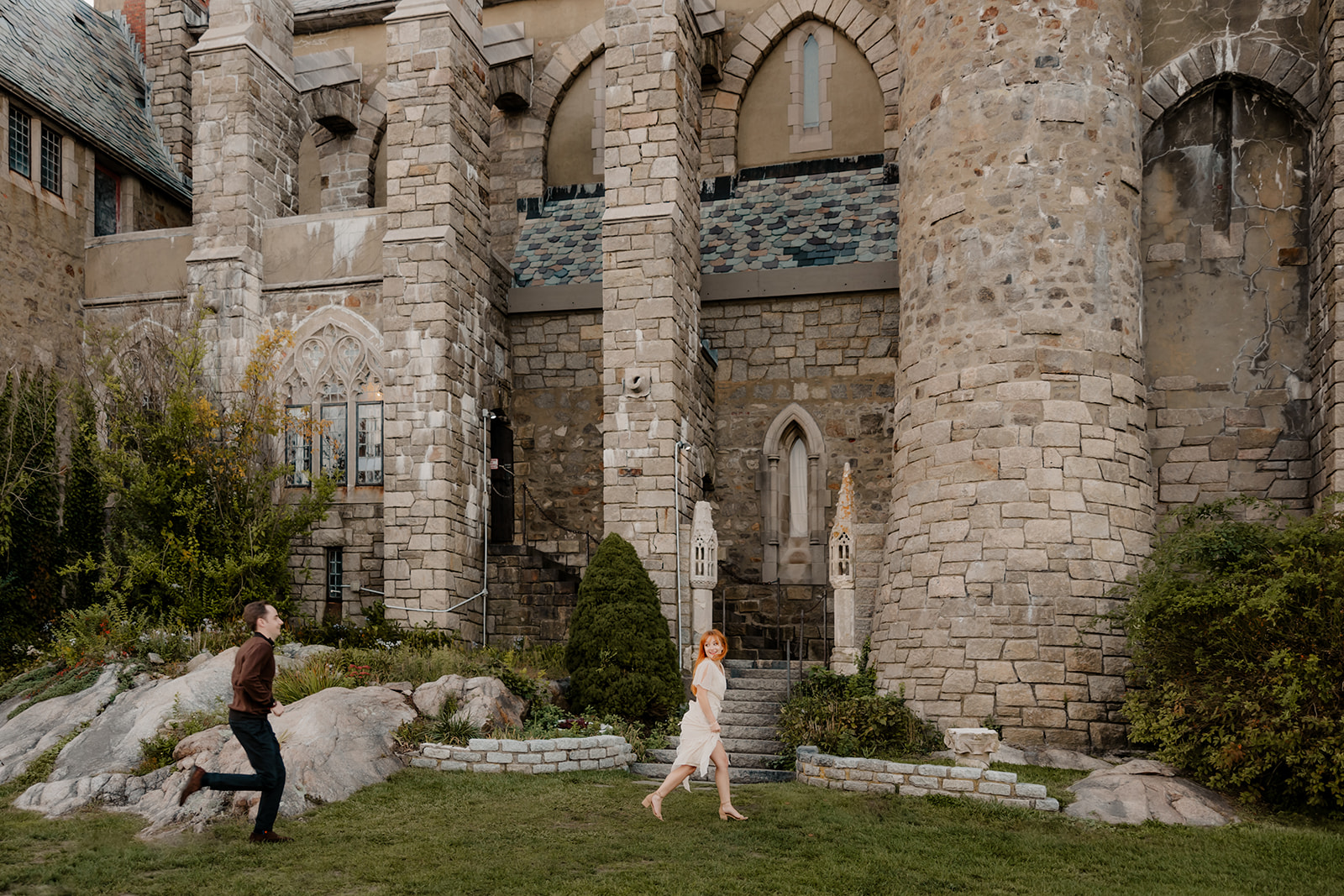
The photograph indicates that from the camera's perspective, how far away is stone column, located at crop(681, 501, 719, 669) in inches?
594

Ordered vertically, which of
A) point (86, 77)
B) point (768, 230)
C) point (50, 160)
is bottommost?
point (768, 230)

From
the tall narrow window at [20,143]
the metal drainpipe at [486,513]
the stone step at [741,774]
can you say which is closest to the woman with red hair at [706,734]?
the stone step at [741,774]

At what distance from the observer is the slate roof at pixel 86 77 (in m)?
18.4

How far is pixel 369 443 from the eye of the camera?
17766 mm

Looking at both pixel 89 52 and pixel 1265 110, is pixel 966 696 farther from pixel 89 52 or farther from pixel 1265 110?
pixel 89 52

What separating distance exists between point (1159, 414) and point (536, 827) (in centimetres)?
979

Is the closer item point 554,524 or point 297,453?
point 297,453

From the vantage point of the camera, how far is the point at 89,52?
2139cm

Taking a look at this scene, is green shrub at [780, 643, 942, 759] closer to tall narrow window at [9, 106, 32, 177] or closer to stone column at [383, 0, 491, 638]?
stone column at [383, 0, 491, 638]

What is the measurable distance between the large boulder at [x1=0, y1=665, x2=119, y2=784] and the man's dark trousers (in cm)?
405

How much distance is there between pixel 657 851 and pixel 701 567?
6.88 meters

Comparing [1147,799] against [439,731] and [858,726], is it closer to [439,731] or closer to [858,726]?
[858,726]

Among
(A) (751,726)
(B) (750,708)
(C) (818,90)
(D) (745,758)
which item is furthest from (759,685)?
(C) (818,90)

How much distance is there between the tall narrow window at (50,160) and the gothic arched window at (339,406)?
15.4 ft
